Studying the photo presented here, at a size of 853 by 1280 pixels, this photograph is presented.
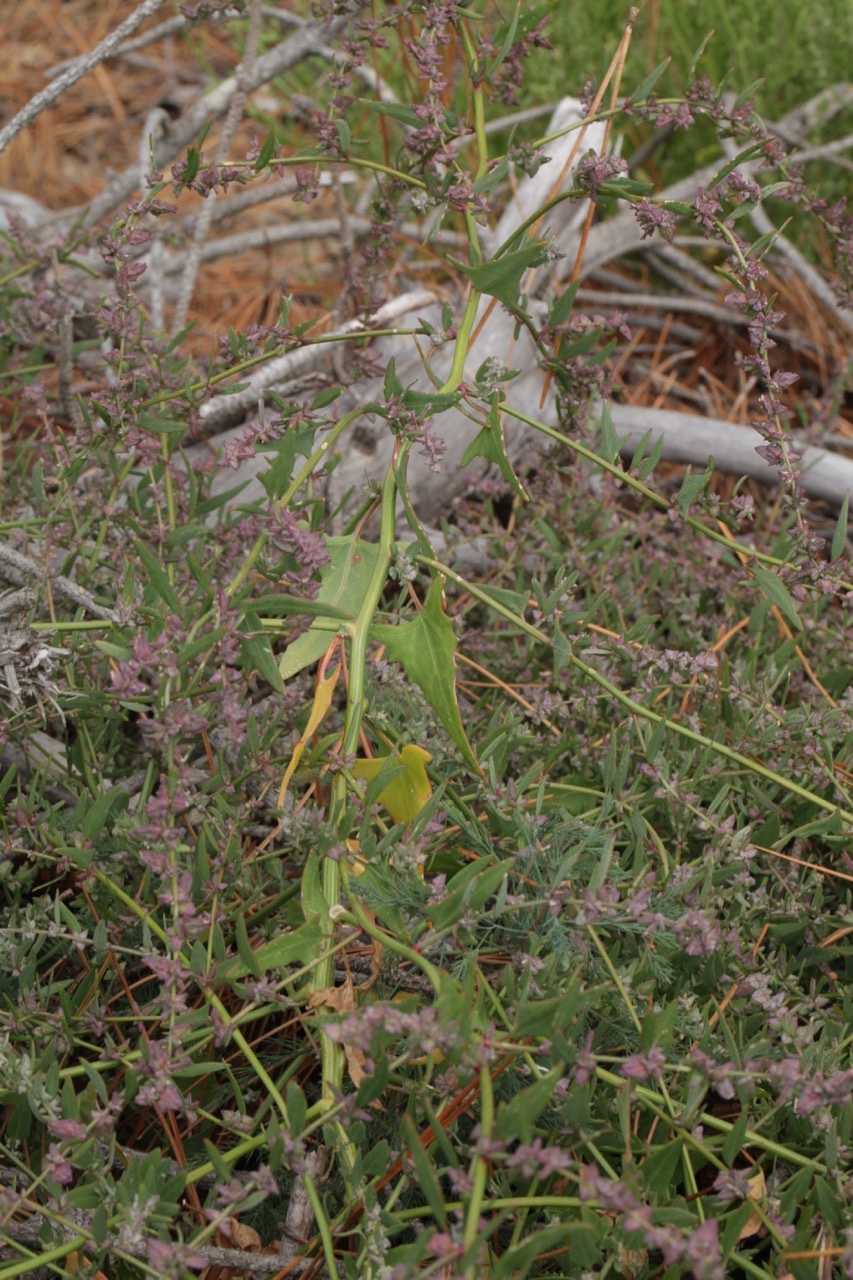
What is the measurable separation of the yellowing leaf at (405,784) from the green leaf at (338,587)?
14 cm

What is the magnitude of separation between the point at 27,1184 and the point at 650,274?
2.66m

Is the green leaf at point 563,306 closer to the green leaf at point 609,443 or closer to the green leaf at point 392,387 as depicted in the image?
the green leaf at point 609,443

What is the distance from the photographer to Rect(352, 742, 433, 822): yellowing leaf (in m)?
1.21

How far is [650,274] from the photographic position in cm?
313

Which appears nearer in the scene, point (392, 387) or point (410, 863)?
point (410, 863)

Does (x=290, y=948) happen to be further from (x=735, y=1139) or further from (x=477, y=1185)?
(x=735, y=1139)

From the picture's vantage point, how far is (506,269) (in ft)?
4.23

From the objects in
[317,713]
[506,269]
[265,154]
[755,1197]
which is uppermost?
[265,154]

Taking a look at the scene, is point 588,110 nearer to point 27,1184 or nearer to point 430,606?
point 430,606

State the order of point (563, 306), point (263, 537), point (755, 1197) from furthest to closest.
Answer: point (563, 306) < point (263, 537) < point (755, 1197)

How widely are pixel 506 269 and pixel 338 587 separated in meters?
0.39

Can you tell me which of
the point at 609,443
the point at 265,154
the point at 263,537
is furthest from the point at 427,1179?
the point at 265,154

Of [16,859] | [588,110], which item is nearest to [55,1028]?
[16,859]

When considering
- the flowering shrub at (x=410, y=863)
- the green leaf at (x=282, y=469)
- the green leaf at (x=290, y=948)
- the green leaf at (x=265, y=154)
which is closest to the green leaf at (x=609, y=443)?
the flowering shrub at (x=410, y=863)
